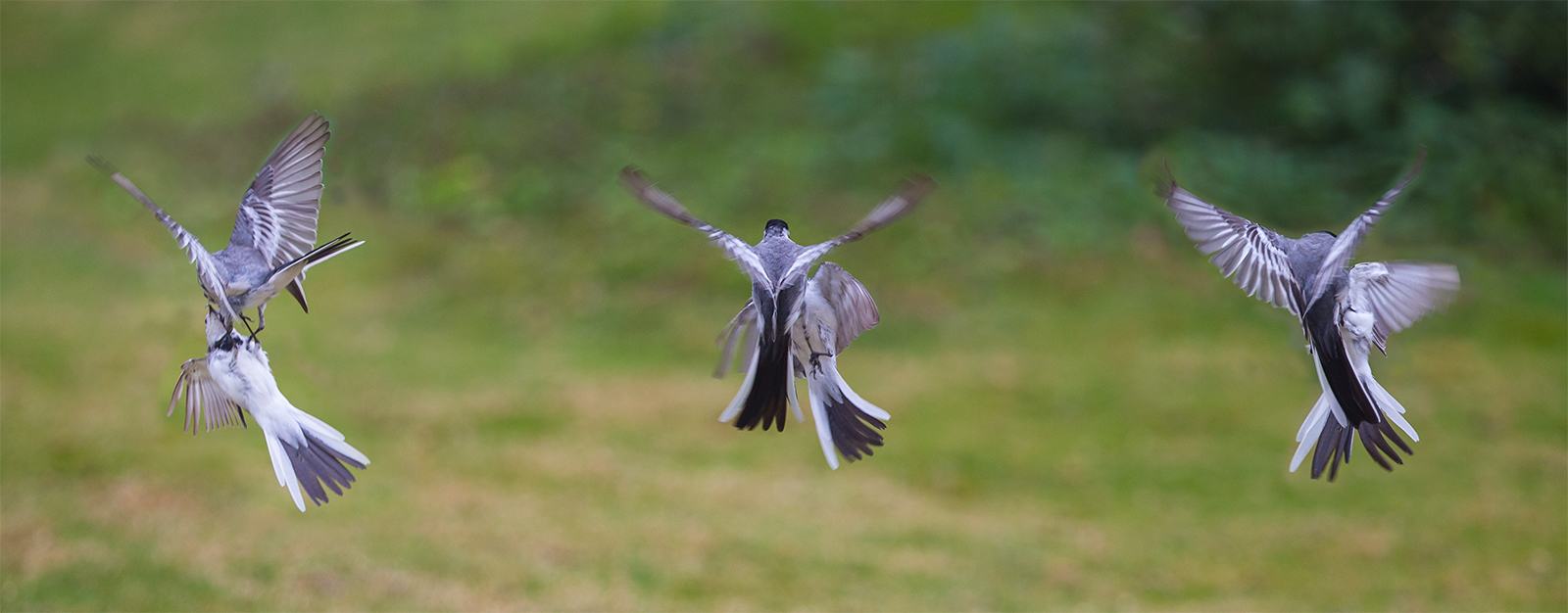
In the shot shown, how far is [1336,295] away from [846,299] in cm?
199

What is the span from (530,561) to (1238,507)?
695 centimetres

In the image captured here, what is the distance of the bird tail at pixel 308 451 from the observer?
4.80m

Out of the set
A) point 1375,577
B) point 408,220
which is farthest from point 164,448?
point 1375,577

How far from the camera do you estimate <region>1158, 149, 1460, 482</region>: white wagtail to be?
16.1ft

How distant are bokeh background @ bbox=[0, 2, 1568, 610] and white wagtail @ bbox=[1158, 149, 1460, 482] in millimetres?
5437

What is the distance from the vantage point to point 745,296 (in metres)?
16.6

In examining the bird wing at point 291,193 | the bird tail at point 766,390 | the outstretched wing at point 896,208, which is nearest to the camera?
the outstretched wing at point 896,208

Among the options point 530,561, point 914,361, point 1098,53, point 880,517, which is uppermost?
point 1098,53

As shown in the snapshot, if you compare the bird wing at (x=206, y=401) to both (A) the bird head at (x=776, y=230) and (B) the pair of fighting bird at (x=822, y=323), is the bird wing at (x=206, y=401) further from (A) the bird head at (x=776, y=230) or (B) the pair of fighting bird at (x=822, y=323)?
(A) the bird head at (x=776, y=230)

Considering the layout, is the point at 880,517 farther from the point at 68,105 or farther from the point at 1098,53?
the point at 68,105

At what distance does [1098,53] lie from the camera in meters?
18.8

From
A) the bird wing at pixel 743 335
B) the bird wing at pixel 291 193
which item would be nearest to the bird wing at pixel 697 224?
the bird wing at pixel 743 335

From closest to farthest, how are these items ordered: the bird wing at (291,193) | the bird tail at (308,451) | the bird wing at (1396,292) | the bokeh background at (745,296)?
the bird tail at (308,451) < the bird wing at (1396,292) < the bird wing at (291,193) < the bokeh background at (745,296)

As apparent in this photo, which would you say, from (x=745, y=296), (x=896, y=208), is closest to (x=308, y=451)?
(x=896, y=208)
